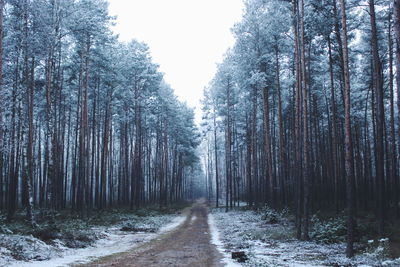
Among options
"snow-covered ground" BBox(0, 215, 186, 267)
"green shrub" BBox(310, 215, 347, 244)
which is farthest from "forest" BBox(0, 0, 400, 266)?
"snow-covered ground" BBox(0, 215, 186, 267)

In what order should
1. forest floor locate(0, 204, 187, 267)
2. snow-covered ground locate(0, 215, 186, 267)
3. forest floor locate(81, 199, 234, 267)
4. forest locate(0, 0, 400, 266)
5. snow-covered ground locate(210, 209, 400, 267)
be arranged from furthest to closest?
forest locate(0, 0, 400, 266)
forest floor locate(0, 204, 187, 267)
snow-covered ground locate(0, 215, 186, 267)
forest floor locate(81, 199, 234, 267)
snow-covered ground locate(210, 209, 400, 267)

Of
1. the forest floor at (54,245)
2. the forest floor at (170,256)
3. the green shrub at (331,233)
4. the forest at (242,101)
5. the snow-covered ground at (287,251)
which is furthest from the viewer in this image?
the forest at (242,101)

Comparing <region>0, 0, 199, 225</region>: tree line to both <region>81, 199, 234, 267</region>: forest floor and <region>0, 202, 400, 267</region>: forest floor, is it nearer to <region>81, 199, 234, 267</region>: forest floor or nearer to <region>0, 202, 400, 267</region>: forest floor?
<region>0, 202, 400, 267</region>: forest floor

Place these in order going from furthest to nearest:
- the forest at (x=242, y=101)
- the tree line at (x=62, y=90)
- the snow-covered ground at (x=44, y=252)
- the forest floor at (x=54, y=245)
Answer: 1. the tree line at (x=62, y=90)
2. the forest at (x=242, y=101)
3. the forest floor at (x=54, y=245)
4. the snow-covered ground at (x=44, y=252)

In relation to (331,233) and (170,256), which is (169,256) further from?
(331,233)

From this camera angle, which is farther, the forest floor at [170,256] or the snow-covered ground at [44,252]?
the snow-covered ground at [44,252]

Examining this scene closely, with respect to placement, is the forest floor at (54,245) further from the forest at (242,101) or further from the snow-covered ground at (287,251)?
the snow-covered ground at (287,251)

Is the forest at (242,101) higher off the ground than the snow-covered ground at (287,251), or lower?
higher

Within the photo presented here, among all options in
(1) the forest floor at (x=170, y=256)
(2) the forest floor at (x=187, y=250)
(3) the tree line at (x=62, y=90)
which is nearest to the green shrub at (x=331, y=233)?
(2) the forest floor at (x=187, y=250)

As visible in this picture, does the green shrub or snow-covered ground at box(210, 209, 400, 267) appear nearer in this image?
snow-covered ground at box(210, 209, 400, 267)

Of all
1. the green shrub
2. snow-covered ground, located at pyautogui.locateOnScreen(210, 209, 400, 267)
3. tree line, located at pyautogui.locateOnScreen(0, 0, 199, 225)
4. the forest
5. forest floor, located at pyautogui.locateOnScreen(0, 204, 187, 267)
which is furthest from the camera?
tree line, located at pyautogui.locateOnScreen(0, 0, 199, 225)

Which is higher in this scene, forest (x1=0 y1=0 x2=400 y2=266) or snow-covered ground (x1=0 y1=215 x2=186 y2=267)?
forest (x1=0 y1=0 x2=400 y2=266)

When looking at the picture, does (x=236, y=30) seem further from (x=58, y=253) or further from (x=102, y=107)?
(x=58, y=253)

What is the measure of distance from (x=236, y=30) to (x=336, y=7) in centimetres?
945
